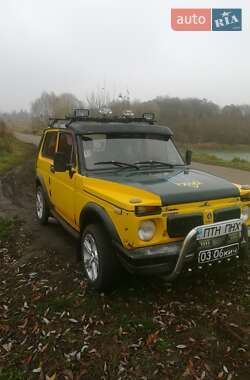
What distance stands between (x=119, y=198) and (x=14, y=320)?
1.74 m

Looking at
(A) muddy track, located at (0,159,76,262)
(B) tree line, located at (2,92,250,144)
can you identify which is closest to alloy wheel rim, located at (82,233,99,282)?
(A) muddy track, located at (0,159,76,262)

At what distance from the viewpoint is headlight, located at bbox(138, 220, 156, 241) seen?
11.8 ft

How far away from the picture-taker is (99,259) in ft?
13.1

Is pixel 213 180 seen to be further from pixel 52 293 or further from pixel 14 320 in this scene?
pixel 14 320

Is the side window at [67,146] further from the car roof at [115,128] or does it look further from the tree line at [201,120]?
the tree line at [201,120]

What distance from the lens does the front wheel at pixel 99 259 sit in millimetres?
3963

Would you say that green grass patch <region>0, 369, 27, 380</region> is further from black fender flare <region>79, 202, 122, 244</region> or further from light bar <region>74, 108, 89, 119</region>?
light bar <region>74, 108, 89, 119</region>

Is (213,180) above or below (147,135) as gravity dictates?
below

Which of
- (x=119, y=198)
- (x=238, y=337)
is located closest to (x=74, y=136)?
(x=119, y=198)

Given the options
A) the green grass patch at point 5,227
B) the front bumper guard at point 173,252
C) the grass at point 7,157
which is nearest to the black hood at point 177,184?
the front bumper guard at point 173,252

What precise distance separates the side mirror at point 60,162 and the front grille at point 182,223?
1.93m

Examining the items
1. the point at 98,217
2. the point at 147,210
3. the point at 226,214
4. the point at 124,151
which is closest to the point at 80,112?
the point at 124,151

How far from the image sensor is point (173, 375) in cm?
296

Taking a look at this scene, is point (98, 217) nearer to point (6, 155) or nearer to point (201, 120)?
point (6, 155)
